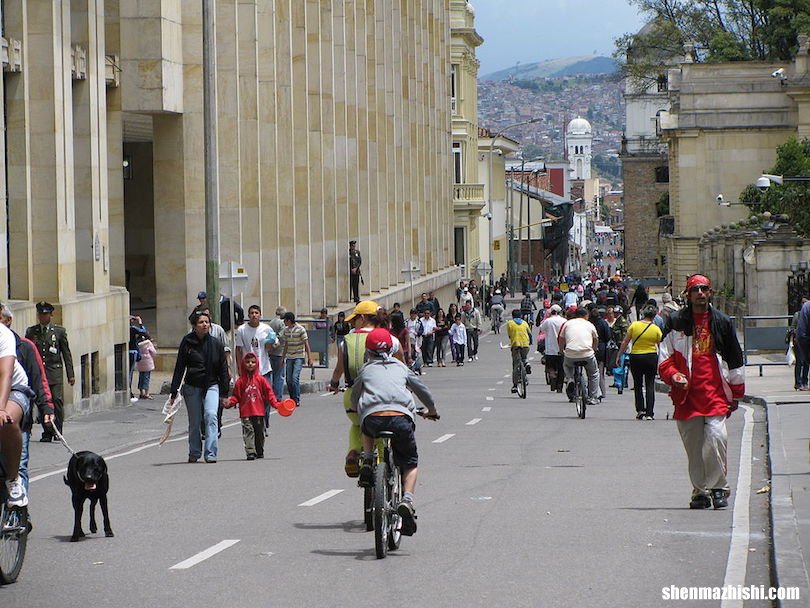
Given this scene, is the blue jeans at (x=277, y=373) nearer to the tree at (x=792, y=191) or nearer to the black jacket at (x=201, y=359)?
the black jacket at (x=201, y=359)

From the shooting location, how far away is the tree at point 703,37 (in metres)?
87.5

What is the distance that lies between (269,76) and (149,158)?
9.36 m

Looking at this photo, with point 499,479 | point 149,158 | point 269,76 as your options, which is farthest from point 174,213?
point 499,479

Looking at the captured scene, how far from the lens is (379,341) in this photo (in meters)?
12.7

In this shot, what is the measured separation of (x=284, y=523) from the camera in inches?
547

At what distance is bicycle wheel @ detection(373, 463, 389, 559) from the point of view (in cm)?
1169

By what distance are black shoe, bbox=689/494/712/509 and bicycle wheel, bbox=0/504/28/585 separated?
5.54 metres

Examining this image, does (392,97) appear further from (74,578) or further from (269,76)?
(74,578)

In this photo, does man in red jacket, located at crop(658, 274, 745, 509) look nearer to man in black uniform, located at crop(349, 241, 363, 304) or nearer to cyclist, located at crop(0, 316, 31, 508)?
cyclist, located at crop(0, 316, 31, 508)

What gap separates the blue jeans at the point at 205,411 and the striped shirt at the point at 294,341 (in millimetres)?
10362

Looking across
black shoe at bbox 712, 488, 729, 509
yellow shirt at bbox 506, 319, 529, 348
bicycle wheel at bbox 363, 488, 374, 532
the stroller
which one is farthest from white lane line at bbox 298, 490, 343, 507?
the stroller

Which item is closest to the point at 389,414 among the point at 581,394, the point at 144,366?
the point at 581,394

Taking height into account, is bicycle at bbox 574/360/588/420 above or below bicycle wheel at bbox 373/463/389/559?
below

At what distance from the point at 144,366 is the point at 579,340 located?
877 centimetres
